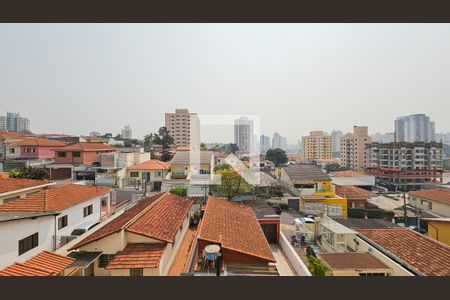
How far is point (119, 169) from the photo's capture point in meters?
12.2


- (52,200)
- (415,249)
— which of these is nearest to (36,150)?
(52,200)

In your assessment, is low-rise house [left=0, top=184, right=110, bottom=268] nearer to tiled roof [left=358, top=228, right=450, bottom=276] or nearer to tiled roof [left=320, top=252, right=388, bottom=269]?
tiled roof [left=320, top=252, right=388, bottom=269]

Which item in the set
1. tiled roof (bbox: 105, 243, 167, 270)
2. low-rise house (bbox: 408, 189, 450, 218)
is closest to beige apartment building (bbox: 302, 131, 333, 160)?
low-rise house (bbox: 408, 189, 450, 218)

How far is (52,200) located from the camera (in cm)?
494

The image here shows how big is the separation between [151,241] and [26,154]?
1360cm

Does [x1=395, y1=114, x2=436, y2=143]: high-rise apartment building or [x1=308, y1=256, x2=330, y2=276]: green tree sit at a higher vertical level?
[x1=395, y1=114, x2=436, y2=143]: high-rise apartment building

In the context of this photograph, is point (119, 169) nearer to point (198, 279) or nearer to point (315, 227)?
point (315, 227)

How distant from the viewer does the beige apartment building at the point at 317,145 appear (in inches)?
1371

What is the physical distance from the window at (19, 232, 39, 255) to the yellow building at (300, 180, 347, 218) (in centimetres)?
763

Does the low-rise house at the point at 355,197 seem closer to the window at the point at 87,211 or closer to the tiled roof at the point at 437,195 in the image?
the tiled roof at the point at 437,195

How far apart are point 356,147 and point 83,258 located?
2791 cm

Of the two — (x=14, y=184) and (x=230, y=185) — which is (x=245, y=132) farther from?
(x=14, y=184)

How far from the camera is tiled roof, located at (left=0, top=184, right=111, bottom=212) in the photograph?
4.59 meters

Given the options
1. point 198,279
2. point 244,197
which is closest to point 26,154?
point 244,197
